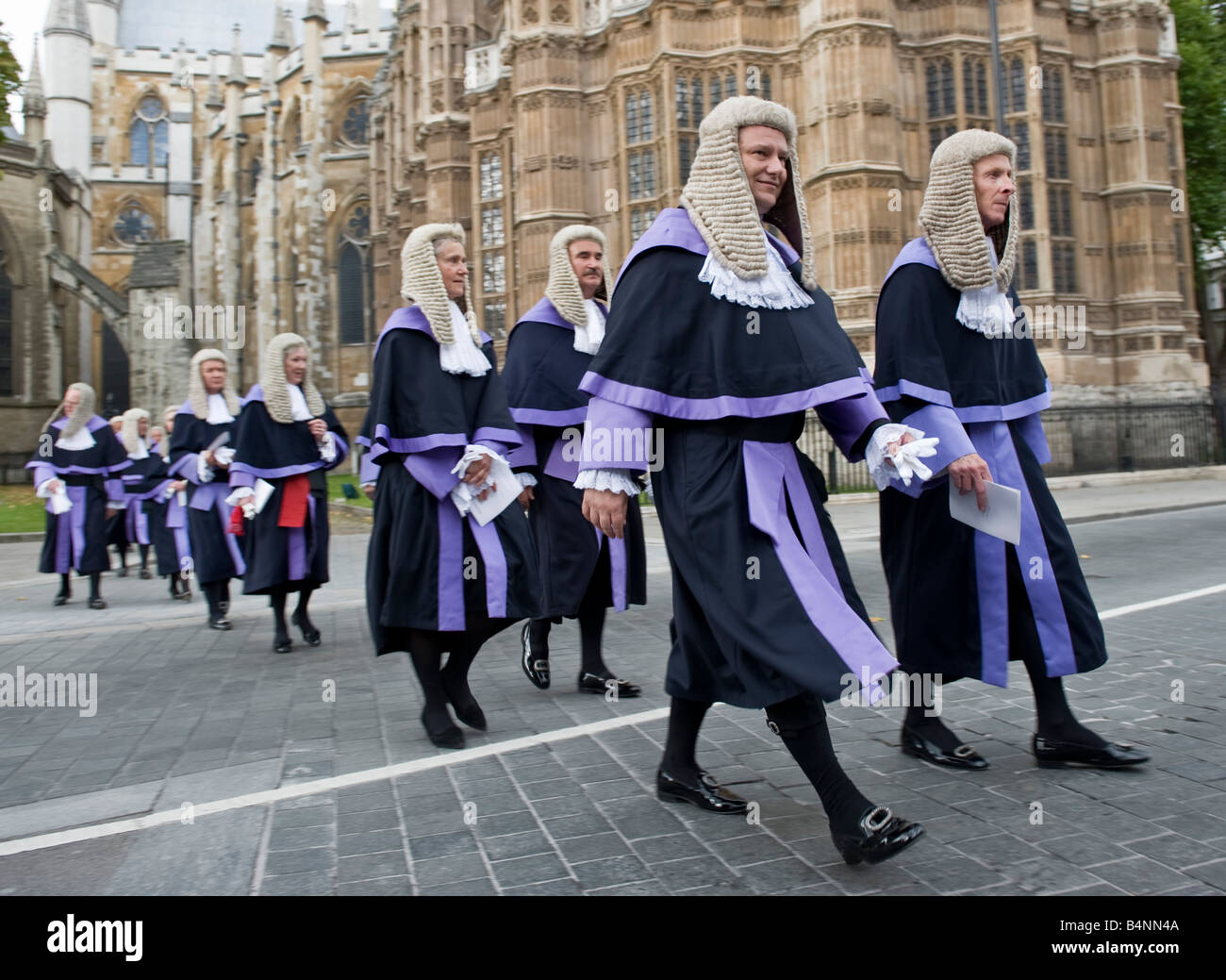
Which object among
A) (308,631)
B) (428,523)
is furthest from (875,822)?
(308,631)

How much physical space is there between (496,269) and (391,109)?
1422cm

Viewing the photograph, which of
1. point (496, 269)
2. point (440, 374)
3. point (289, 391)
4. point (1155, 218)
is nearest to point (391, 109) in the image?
point (496, 269)

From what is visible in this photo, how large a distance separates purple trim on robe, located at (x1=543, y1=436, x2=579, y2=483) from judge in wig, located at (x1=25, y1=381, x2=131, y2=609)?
6838 millimetres

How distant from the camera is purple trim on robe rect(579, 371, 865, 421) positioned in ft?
10.4

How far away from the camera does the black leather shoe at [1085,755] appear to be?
12.2 feet

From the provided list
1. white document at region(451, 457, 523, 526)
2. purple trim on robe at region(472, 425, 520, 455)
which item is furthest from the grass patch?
white document at region(451, 457, 523, 526)

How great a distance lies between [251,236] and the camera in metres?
53.4

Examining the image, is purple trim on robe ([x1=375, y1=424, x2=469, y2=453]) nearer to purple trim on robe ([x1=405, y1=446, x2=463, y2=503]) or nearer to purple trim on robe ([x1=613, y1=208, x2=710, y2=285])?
purple trim on robe ([x1=405, y1=446, x2=463, y2=503])

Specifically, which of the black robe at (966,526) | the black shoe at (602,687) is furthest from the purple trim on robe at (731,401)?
the black shoe at (602,687)

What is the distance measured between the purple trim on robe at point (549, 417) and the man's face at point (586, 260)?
2.65 feet

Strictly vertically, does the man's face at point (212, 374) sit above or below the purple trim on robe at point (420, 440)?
above

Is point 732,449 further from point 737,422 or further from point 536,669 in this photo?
point 536,669

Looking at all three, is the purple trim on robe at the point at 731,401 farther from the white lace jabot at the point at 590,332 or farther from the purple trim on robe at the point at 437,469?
the white lace jabot at the point at 590,332

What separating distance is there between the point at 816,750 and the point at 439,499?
253cm
